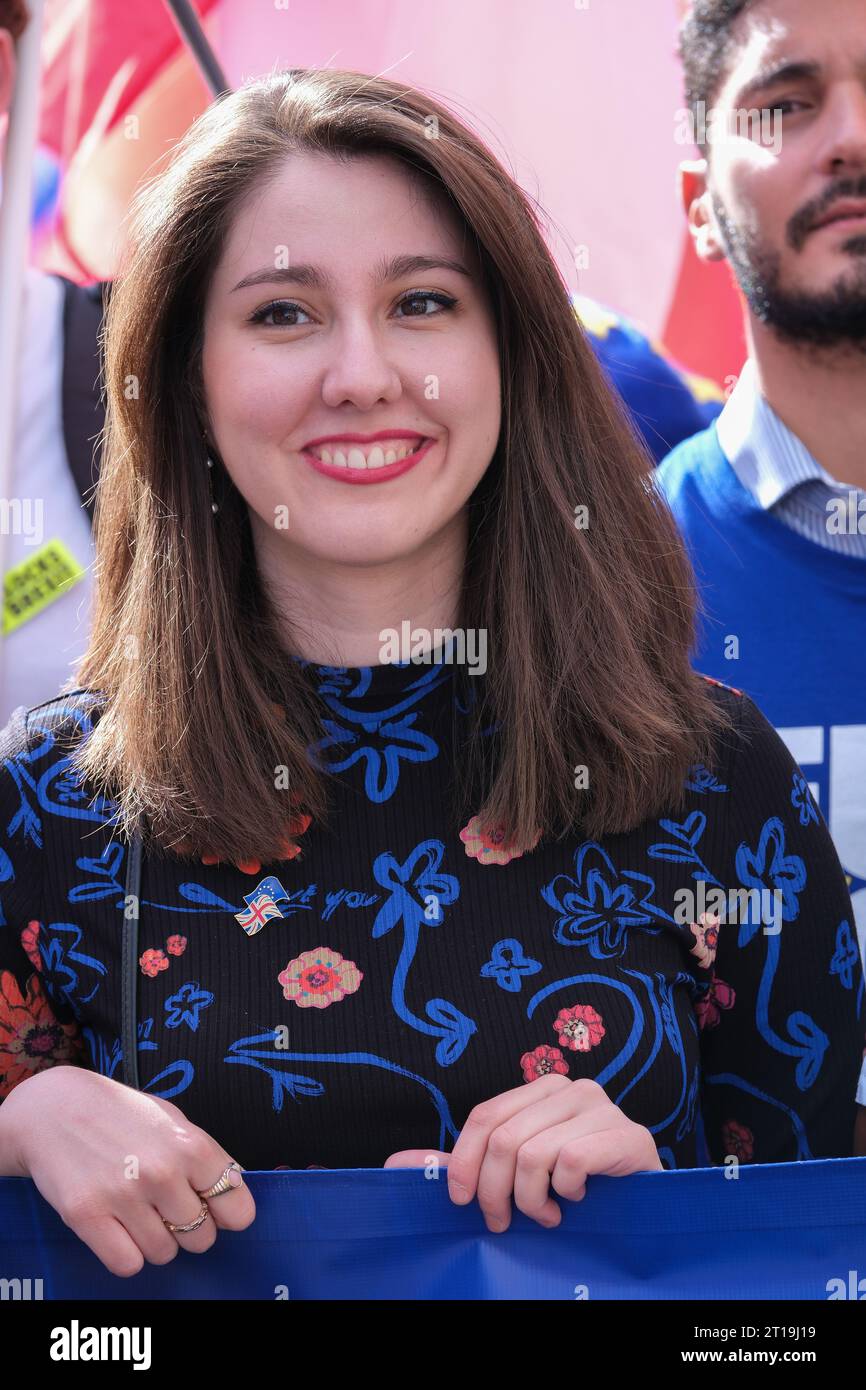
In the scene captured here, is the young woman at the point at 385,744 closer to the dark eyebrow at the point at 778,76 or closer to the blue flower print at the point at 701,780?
the blue flower print at the point at 701,780

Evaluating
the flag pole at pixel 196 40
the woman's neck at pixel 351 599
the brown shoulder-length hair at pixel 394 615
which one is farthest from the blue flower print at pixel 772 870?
the flag pole at pixel 196 40

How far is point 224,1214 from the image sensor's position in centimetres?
165

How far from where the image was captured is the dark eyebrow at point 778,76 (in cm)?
278

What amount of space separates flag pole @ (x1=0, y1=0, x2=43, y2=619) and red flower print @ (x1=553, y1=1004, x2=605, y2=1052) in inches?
62.4

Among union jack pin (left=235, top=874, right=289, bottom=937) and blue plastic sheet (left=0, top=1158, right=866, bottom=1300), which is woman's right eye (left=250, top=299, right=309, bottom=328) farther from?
blue plastic sheet (left=0, top=1158, right=866, bottom=1300)

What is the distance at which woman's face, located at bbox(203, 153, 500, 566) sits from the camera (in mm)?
1994

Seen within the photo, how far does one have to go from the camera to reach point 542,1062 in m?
1.87

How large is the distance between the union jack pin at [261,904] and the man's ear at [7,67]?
182cm

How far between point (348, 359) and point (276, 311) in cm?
13

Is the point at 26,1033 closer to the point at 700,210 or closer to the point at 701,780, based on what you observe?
the point at 701,780

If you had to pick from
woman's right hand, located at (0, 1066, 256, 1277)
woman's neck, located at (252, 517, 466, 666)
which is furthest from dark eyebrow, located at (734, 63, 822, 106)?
woman's right hand, located at (0, 1066, 256, 1277)

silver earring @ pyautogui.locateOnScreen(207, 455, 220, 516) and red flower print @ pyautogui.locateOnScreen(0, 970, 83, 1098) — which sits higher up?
silver earring @ pyautogui.locateOnScreen(207, 455, 220, 516)

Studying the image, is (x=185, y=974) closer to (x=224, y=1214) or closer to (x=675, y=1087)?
(x=224, y=1214)
